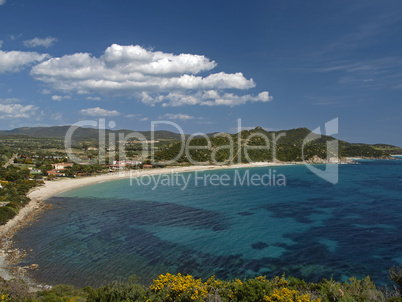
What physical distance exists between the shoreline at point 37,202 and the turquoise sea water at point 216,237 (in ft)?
3.89

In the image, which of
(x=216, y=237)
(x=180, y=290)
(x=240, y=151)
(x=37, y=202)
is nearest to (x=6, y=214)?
(x=37, y=202)

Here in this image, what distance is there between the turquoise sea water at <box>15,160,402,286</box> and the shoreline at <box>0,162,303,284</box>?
1.19m

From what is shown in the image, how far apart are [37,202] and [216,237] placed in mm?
31205

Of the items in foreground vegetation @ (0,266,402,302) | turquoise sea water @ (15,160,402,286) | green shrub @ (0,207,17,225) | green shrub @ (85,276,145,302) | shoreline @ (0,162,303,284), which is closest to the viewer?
foreground vegetation @ (0,266,402,302)

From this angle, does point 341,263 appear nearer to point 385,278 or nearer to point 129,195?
→ point 385,278

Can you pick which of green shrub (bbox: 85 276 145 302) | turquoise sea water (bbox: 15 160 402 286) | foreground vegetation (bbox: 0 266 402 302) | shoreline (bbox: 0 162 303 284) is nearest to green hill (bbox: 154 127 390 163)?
shoreline (bbox: 0 162 303 284)

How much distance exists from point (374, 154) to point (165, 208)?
162 meters

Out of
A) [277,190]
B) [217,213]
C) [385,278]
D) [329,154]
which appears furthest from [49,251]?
[329,154]

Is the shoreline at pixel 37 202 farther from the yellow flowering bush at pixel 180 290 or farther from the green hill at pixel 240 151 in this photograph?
the yellow flowering bush at pixel 180 290

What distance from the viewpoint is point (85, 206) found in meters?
38.7

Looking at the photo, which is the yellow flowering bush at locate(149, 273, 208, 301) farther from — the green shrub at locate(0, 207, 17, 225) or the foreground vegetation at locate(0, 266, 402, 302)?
the green shrub at locate(0, 207, 17, 225)

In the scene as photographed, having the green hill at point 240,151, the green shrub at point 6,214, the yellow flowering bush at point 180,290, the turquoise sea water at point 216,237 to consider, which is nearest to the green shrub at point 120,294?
the yellow flowering bush at point 180,290

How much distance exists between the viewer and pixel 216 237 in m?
24.5

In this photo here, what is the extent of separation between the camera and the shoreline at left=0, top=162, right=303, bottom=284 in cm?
1852
